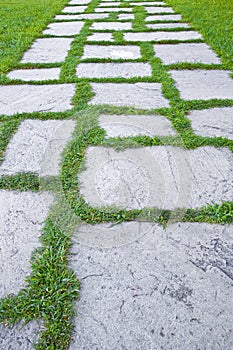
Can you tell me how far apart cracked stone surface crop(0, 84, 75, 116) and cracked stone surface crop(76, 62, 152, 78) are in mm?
310

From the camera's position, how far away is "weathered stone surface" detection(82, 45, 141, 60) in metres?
3.39

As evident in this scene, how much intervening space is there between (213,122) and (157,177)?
723 millimetres

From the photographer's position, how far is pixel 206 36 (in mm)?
3906

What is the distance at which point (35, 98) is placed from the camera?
2.63 meters

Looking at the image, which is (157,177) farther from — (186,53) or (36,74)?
(186,53)

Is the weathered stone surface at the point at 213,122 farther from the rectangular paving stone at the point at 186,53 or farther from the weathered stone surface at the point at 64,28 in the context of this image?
the weathered stone surface at the point at 64,28

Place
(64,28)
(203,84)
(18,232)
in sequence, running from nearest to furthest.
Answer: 1. (18,232)
2. (203,84)
3. (64,28)

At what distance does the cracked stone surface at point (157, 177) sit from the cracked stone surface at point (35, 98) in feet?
2.23

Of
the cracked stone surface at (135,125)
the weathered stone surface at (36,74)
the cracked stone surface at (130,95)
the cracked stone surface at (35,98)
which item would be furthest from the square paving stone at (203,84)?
the weathered stone surface at (36,74)

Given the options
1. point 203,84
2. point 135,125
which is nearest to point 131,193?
point 135,125

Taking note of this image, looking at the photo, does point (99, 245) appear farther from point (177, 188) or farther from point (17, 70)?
point (17, 70)

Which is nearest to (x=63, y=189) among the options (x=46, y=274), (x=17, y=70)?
(x=46, y=274)

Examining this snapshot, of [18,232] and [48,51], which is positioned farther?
[48,51]

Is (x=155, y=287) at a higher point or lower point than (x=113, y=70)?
lower
